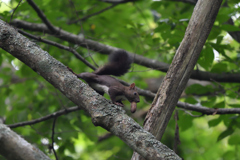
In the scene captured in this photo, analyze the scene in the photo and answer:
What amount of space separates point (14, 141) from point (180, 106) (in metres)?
2.80

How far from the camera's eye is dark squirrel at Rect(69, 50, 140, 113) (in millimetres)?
3525

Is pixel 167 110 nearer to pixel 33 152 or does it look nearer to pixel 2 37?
pixel 33 152

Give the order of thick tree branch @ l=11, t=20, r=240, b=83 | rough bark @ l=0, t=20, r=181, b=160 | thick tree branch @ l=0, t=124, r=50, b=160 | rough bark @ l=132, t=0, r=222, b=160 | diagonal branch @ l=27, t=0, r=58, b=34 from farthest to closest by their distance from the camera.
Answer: thick tree branch @ l=11, t=20, r=240, b=83 → diagonal branch @ l=27, t=0, r=58, b=34 → rough bark @ l=132, t=0, r=222, b=160 → rough bark @ l=0, t=20, r=181, b=160 → thick tree branch @ l=0, t=124, r=50, b=160

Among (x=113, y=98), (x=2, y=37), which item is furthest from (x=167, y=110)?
(x=2, y=37)

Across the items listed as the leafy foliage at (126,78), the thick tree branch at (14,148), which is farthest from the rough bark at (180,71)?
the thick tree branch at (14,148)

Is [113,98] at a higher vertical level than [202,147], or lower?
higher

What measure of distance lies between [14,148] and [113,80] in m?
2.24

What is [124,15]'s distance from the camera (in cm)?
567

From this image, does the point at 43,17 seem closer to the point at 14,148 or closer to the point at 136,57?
the point at 136,57

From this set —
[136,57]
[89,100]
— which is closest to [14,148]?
[89,100]

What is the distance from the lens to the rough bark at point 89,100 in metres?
1.89

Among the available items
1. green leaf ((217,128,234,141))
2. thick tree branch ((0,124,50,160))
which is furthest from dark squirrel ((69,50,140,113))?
thick tree branch ((0,124,50,160))

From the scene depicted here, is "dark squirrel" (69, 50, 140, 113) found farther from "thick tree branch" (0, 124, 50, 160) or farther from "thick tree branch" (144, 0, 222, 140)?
"thick tree branch" (0, 124, 50, 160)

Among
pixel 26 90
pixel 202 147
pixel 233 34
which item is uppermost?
pixel 233 34
